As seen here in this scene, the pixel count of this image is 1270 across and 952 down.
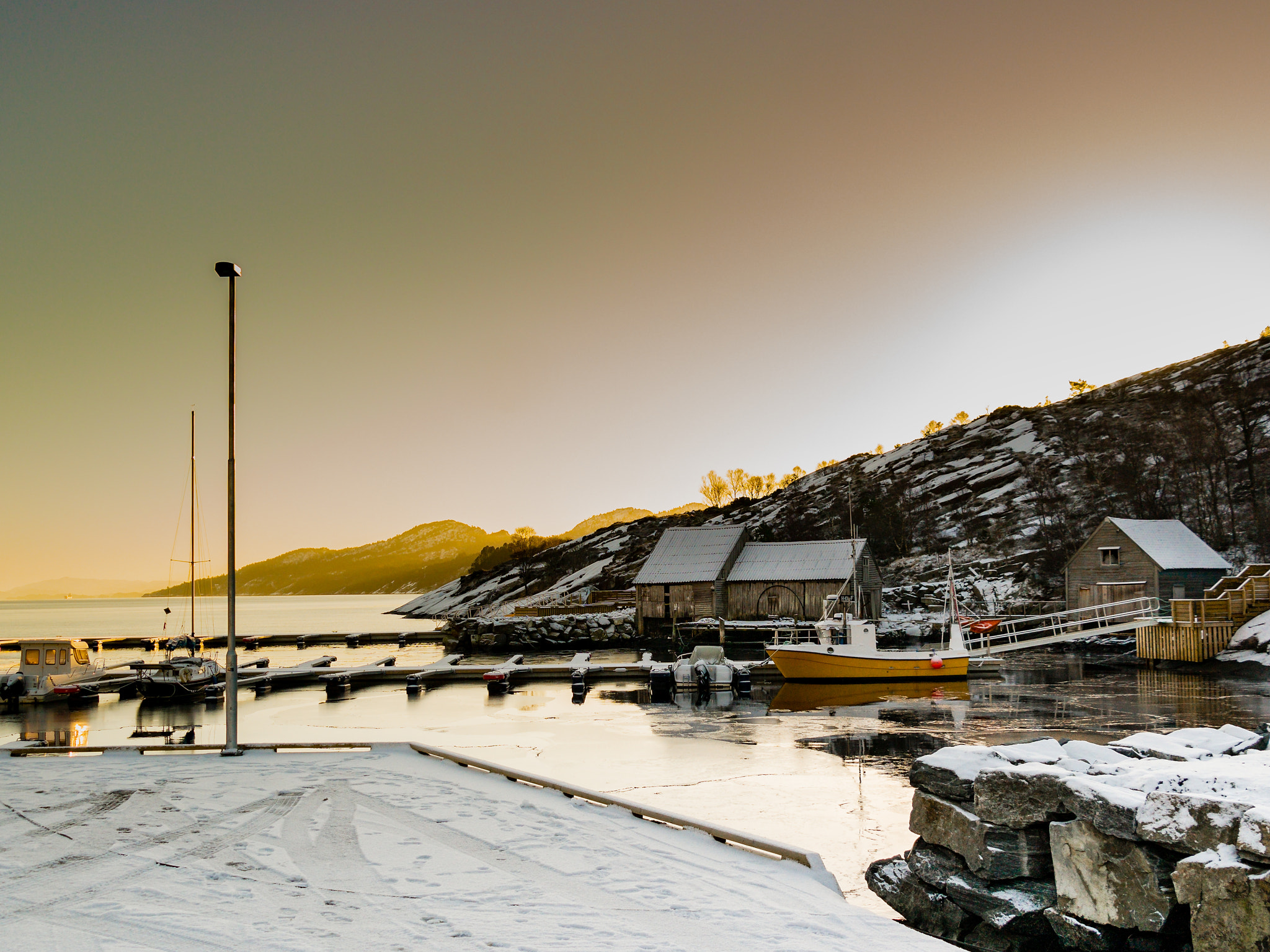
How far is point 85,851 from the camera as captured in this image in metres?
8.75

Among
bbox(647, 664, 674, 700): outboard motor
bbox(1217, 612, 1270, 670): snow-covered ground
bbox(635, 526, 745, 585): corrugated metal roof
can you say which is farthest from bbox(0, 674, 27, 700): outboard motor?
bbox(1217, 612, 1270, 670): snow-covered ground

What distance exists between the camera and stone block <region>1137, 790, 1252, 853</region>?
24.2 ft

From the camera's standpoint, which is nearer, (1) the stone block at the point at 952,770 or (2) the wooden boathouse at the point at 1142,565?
(1) the stone block at the point at 952,770

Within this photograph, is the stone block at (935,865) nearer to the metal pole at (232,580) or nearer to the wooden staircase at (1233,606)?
the metal pole at (232,580)

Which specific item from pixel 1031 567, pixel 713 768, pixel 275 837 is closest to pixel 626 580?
pixel 1031 567

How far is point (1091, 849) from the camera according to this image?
848 cm

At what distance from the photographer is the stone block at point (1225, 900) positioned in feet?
22.2

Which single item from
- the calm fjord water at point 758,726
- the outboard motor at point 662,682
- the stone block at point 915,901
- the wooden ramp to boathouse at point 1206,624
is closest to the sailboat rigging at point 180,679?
the calm fjord water at point 758,726

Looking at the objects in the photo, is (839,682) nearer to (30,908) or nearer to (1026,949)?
(1026,949)

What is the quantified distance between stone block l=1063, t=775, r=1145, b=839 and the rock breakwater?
1 cm

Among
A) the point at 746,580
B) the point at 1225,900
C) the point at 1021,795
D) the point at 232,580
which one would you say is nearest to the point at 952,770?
the point at 1021,795

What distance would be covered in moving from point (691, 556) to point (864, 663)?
95.3ft

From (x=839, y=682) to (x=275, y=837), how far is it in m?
29.8

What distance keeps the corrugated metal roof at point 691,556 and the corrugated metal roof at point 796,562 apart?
1.45 metres
